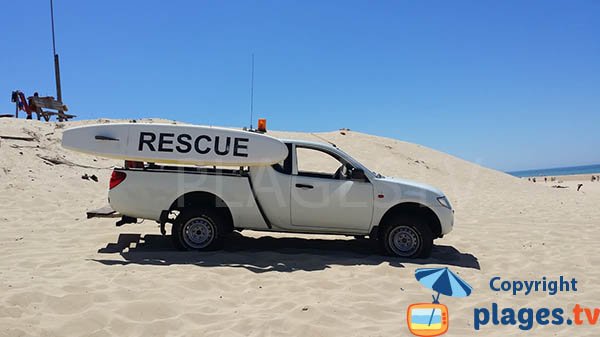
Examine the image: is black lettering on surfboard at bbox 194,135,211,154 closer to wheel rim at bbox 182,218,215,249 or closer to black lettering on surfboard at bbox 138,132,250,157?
black lettering on surfboard at bbox 138,132,250,157

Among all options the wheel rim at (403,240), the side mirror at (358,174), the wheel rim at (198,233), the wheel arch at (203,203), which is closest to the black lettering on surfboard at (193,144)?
the wheel arch at (203,203)

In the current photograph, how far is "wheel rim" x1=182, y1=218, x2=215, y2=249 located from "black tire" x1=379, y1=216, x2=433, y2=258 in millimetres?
2803

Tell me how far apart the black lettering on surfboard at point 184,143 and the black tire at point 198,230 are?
99cm

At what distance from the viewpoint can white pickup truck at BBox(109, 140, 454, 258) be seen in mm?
6824

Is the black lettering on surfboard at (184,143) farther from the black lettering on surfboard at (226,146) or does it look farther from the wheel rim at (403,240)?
the wheel rim at (403,240)

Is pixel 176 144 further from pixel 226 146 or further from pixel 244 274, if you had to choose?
pixel 244 274

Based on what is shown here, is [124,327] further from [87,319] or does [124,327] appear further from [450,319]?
[450,319]

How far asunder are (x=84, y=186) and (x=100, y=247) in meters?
6.48

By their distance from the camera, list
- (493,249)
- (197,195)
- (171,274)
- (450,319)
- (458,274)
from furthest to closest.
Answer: (493,249)
(197,195)
(458,274)
(171,274)
(450,319)

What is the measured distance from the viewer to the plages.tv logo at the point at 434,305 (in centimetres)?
423

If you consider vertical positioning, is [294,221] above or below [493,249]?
above

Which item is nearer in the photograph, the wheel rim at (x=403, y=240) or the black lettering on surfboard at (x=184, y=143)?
the black lettering on surfboard at (x=184, y=143)

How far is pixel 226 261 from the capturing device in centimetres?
636

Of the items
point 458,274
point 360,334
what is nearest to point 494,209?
point 458,274
